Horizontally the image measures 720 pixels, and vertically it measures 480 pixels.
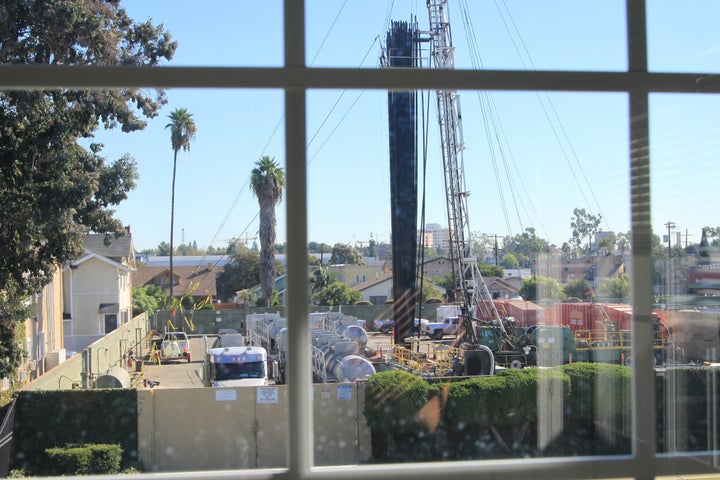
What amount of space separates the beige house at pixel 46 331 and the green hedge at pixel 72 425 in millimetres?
938

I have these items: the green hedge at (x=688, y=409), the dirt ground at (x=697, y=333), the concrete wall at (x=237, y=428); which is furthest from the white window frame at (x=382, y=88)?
the dirt ground at (x=697, y=333)

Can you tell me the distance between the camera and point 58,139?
10.0 feet

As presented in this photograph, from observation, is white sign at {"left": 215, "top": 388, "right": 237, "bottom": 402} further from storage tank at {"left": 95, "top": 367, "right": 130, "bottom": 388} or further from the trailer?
storage tank at {"left": 95, "top": 367, "right": 130, "bottom": 388}

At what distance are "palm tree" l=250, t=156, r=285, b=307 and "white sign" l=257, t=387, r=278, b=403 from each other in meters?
0.25

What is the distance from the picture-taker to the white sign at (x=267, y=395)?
1583 mm

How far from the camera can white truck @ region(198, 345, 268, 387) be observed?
76.8 inches

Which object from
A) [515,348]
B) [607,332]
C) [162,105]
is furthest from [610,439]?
[162,105]

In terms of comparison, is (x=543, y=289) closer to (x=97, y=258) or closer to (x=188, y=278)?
(x=188, y=278)

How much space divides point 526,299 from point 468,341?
1.03 feet

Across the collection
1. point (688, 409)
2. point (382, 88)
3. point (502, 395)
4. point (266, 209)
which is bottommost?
point (502, 395)

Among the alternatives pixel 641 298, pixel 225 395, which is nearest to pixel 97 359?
pixel 225 395

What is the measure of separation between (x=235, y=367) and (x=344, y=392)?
0.59 m

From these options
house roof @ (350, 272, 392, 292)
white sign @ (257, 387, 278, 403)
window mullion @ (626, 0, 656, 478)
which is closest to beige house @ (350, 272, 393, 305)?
house roof @ (350, 272, 392, 292)

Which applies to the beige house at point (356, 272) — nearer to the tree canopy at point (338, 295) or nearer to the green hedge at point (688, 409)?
the tree canopy at point (338, 295)
